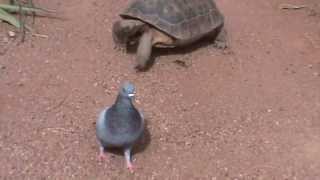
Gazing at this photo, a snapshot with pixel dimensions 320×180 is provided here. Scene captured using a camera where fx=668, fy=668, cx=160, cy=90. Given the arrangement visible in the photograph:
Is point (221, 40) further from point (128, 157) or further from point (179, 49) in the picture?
point (128, 157)

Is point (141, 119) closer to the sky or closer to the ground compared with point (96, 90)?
closer to the sky

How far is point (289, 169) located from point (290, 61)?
1.09 metres

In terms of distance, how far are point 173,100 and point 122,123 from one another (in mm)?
739

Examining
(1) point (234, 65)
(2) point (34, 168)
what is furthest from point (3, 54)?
(1) point (234, 65)

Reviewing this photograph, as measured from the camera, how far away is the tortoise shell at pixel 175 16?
169 inches

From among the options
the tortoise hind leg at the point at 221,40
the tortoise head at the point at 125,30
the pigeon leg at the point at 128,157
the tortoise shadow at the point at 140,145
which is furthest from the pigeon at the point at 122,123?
the tortoise hind leg at the point at 221,40

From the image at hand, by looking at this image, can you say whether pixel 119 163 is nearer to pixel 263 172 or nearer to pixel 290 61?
pixel 263 172

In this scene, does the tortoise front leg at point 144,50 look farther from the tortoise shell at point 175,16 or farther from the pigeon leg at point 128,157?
the pigeon leg at point 128,157

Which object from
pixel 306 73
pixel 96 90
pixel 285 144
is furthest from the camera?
pixel 306 73

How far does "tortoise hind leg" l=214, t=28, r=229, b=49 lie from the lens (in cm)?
452

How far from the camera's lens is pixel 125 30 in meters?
4.26

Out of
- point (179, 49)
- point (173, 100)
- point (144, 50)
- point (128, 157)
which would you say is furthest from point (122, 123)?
point (179, 49)

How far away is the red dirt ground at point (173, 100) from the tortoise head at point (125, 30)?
111 mm

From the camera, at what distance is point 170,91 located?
13.4 ft
